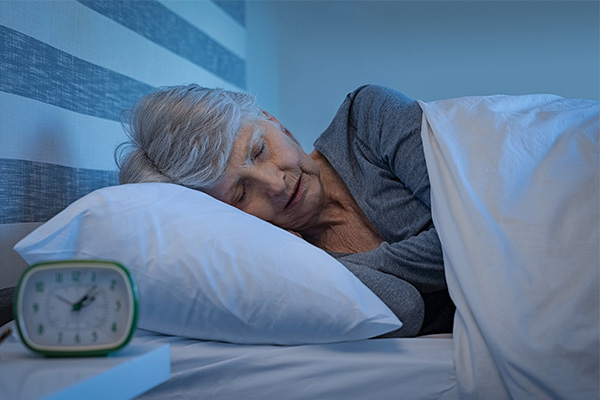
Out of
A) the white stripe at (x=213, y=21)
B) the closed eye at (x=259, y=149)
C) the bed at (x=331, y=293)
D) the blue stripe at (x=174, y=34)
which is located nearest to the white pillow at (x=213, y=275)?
the bed at (x=331, y=293)

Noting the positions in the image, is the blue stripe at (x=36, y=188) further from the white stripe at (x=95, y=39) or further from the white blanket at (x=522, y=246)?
the white blanket at (x=522, y=246)

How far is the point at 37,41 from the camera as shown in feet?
4.23

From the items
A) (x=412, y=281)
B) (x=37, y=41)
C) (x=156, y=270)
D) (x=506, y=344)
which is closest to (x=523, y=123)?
(x=412, y=281)

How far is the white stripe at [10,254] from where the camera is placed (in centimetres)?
120

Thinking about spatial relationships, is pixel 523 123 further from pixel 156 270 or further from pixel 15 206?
pixel 15 206

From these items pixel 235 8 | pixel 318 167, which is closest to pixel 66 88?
pixel 318 167

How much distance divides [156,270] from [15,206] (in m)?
0.45

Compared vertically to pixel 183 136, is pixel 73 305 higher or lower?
lower

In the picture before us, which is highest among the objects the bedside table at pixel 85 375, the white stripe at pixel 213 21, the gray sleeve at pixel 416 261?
the white stripe at pixel 213 21

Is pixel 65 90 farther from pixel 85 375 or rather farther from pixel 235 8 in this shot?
pixel 235 8

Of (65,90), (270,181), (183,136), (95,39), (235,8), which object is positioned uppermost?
(235,8)

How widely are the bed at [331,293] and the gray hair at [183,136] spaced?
0.30 m

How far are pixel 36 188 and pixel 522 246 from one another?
3.10 ft

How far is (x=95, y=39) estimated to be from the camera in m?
1.50
